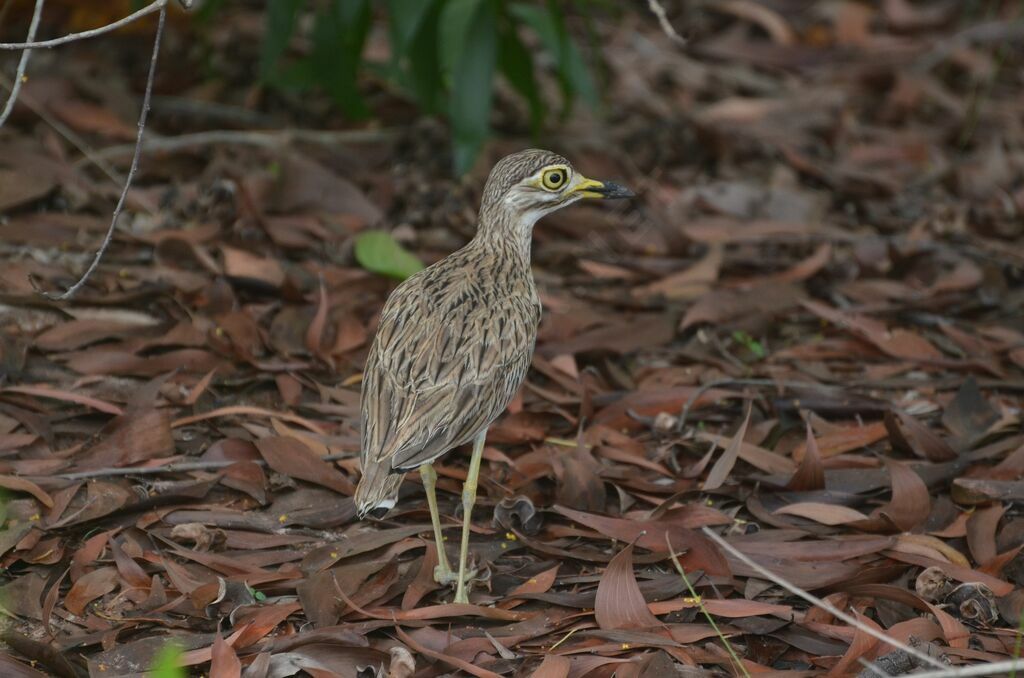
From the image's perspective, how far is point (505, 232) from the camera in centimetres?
528

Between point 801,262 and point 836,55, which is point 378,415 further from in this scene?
point 836,55

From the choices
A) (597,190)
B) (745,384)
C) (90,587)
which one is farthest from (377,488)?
(745,384)

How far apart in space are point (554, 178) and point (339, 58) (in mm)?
2123

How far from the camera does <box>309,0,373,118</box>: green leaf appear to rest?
675 cm

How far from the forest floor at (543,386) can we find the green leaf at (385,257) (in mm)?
129

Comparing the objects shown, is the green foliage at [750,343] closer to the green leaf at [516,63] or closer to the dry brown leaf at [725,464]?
the dry brown leaf at [725,464]

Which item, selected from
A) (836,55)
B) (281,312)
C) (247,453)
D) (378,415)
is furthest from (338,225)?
(836,55)

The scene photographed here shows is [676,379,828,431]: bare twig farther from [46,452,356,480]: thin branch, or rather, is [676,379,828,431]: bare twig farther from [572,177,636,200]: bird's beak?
[46,452,356,480]: thin branch

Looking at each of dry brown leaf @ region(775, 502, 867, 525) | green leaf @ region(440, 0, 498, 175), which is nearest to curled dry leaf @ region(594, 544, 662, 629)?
dry brown leaf @ region(775, 502, 867, 525)

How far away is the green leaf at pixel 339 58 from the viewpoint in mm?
6746

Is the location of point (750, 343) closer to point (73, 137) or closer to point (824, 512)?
point (824, 512)

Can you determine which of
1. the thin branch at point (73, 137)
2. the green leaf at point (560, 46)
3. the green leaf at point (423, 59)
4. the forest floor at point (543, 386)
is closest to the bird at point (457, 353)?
the forest floor at point (543, 386)

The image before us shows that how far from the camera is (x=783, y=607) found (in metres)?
4.33

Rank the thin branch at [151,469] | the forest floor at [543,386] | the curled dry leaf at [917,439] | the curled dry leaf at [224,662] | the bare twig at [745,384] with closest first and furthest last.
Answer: the curled dry leaf at [224,662], the forest floor at [543,386], the thin branch at [151,469], the curled dry leaf at [917,439], the bare twig at [745,384]
